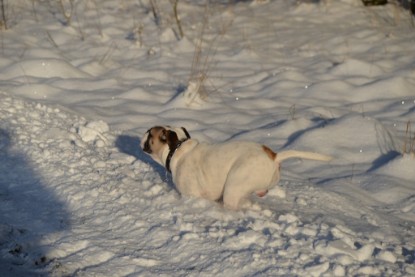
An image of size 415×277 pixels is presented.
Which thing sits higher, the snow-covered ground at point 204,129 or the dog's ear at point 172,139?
the dog's ear at point 172,139

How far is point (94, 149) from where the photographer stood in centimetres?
464

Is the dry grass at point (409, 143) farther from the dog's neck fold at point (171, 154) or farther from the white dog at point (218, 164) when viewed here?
the dog's neck fold at point (171, 154)

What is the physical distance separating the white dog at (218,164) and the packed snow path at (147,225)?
99 millimetres

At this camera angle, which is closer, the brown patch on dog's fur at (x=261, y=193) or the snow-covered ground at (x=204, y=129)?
the snow-covered ground at (x=204, y=129)

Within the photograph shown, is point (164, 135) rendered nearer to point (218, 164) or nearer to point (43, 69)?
point (218, 164)

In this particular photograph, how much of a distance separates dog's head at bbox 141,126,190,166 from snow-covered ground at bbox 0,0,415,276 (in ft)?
0.69

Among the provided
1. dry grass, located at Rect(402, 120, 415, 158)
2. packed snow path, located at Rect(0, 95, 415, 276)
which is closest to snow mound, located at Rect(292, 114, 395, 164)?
dry grass, located at Rect(402, 120, 415, 158)

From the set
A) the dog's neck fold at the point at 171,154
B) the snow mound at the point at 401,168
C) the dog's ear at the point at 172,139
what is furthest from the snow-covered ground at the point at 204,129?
the dog's ear at the point at 172,139

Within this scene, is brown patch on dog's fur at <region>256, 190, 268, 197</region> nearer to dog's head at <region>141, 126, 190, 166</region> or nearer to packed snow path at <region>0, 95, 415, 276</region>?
packed snow path at <region>0, 95, 415, 276</region>

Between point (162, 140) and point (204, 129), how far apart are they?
1.45 m

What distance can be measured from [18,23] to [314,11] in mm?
3781

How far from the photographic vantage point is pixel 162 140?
4.06m

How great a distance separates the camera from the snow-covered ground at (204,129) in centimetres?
339

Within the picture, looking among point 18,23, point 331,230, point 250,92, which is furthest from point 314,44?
point 331,230
